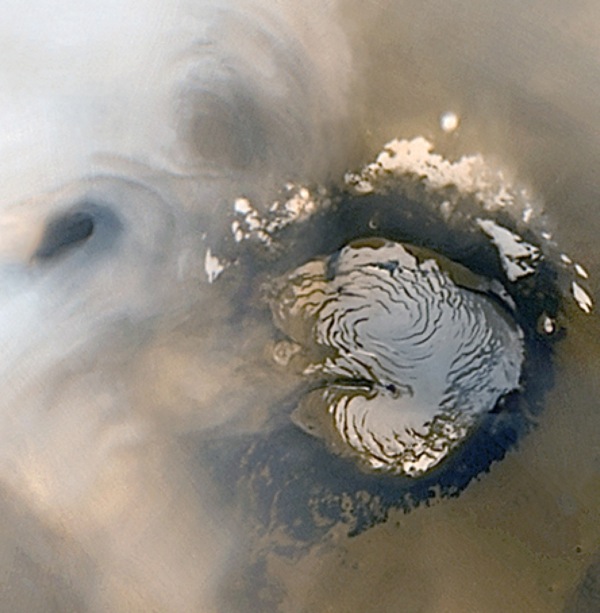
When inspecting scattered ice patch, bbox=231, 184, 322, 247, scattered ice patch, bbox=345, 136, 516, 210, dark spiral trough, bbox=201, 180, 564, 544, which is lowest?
dark spiral trough, bbox=201, 180, 564, 544

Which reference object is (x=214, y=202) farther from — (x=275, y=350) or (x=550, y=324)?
(x=550, y=324)

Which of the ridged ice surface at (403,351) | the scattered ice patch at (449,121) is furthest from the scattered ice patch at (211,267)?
the scattered ice patch at (449,121)

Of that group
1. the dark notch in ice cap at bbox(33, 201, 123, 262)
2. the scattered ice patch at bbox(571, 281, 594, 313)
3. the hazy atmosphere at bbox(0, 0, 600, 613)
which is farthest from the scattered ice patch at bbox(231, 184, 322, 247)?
the scattered ice patch at bbox(571, 281, 594, 313)

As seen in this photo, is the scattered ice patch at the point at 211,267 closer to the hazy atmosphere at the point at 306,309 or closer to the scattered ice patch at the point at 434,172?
the hazy atmosphere at the point at 306,309

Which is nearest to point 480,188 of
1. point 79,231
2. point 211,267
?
point 211,267

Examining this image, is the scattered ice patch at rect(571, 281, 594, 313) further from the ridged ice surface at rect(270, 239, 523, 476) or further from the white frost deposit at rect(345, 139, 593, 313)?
the ridged ice surface at rect(270, 239, 523, 476)
